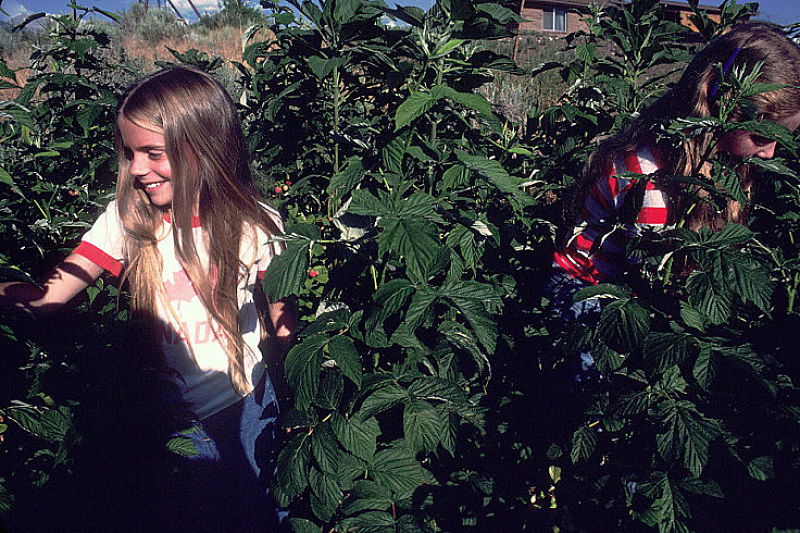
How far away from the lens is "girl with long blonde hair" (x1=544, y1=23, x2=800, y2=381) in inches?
55.1

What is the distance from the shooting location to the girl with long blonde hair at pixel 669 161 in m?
1.40

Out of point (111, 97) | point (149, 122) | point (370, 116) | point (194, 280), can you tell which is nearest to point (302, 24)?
point (370, 116)

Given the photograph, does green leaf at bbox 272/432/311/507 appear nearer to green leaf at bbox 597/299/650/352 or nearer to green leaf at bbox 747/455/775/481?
green leaf at bbox 597/299/650/352

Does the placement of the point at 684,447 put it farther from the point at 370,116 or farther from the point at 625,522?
the point at 370,116

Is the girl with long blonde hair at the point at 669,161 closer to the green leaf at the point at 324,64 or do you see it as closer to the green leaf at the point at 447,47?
the green leaf at the point at 447,47

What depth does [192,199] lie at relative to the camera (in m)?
1.65

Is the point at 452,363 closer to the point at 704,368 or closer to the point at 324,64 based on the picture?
the point at 704,368

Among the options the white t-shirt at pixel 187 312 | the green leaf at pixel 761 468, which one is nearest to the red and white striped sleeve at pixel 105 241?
the white t-shirt at pixel 187 312

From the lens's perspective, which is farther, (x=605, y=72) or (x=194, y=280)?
(x=605, y=72)

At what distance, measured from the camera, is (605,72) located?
2738 mm

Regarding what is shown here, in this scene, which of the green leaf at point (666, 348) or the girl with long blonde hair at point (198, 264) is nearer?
the green leaf at point (666, 348)

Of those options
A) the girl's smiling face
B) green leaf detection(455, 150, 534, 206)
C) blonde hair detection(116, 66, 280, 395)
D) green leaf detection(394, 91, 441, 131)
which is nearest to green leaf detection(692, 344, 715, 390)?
green leaf detection(455, 150, 534, 206)

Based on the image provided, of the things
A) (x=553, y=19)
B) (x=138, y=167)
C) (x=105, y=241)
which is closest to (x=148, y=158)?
(x=138, y=167)

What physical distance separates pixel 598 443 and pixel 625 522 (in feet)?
0.85
